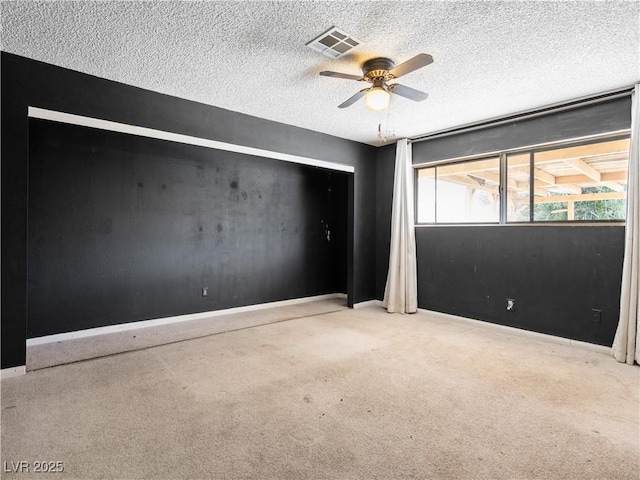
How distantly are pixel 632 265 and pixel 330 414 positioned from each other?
3.23 m

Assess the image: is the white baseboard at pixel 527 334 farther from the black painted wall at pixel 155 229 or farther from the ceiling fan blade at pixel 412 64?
the ceiling fan blade at pixel 412 64

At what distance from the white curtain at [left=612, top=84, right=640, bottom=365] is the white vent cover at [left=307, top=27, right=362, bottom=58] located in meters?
2.90

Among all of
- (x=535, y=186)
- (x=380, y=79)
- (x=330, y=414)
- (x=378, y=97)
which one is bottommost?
(x=330, y=414)

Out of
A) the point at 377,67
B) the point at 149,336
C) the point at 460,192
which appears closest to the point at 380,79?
the point at 377,67

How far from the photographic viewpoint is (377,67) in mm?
2818

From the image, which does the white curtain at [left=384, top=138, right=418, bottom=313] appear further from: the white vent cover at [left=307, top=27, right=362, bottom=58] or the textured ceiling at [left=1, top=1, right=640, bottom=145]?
the white vent cover at [left=307, top=27, right=362, bottom=58]

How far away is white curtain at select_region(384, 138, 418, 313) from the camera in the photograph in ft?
16.9

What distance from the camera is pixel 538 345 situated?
3.73 meters

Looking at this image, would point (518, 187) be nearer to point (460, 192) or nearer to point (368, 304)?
point (460, 192)

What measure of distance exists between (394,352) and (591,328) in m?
2.15

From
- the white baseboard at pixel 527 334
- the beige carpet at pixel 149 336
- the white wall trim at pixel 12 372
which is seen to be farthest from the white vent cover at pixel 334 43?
the white baseboard at pixel 527 334

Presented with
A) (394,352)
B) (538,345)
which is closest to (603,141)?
(538,345)

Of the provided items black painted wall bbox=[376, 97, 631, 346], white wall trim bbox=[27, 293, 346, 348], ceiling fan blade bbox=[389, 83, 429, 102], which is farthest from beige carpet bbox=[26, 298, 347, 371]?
ceiling fan blade bbox=[389, 83, 429, 102]

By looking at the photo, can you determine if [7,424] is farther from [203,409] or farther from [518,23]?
[518,23]
